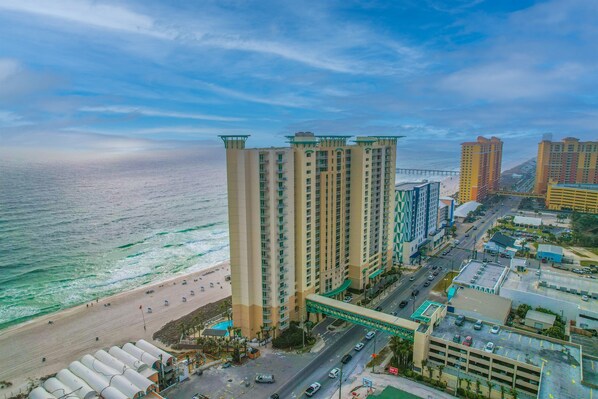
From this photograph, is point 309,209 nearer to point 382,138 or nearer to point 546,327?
point 382,138

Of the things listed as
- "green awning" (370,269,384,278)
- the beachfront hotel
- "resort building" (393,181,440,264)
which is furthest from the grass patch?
the beachfront hotel

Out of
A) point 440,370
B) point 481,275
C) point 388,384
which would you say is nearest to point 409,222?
point 481,275

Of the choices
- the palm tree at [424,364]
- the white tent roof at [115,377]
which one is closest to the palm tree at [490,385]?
the palm tree at [424,364]

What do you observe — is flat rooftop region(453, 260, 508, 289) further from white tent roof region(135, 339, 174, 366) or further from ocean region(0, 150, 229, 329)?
ocean region(0, 150, 229, 329)

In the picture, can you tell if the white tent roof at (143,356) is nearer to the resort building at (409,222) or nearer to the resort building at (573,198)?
the resort building at (409,222)

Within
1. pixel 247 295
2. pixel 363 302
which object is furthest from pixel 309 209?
pixel 363 302
